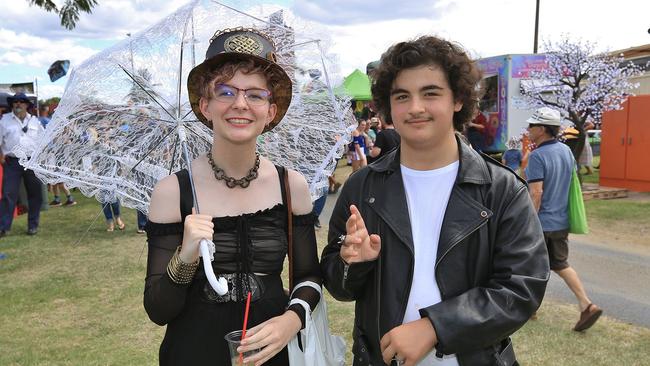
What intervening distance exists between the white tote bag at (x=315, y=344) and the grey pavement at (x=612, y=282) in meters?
3.69

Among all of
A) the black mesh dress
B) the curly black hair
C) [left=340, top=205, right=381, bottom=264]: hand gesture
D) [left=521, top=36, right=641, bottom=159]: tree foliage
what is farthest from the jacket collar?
[left=521, top=36, right=641, bottom=159]: tree foliage

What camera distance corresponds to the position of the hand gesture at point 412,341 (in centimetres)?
167

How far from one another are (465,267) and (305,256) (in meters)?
0.56

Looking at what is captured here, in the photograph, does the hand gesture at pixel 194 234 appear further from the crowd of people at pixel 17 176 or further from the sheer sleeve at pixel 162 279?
the crowd of people at pixel 17 176

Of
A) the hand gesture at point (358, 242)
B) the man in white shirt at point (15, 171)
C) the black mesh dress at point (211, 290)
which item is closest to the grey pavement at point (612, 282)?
the hand gesture at point (358, 242)

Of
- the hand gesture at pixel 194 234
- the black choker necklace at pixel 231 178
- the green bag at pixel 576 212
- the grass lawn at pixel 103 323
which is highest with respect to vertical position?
the black choker necklace at pixel 231 178

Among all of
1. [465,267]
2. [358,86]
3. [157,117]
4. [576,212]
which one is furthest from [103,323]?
[358,86]

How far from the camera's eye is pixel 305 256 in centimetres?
198

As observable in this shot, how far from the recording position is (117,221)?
9094 millimetres

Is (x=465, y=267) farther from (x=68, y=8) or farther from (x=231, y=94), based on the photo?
(x=68, y=8)

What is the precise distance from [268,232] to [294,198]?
6.4 inches

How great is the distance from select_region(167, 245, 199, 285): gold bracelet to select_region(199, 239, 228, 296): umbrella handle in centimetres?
7

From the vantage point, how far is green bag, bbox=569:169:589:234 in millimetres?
4660

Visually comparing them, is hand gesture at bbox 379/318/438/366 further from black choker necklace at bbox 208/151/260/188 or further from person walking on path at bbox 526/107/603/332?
person walking on path at bbox 526/107/603/332
